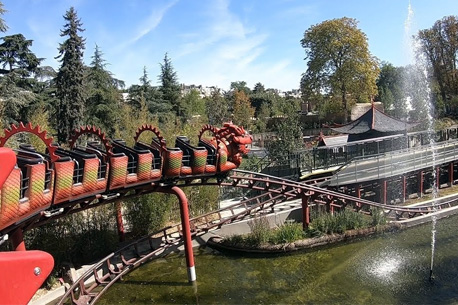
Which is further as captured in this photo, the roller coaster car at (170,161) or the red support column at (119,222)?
the red support column at (119,222)

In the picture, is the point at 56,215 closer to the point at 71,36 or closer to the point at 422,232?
the point at 422,232

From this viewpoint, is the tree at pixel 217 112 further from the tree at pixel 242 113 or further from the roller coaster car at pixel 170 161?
the roller coaster car at pixel 170 161

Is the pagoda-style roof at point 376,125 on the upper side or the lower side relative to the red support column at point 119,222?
upper

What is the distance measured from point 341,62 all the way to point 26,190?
134 feet

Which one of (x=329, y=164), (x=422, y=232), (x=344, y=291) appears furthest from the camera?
(x=329, y=164)

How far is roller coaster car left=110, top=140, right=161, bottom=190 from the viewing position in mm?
10039

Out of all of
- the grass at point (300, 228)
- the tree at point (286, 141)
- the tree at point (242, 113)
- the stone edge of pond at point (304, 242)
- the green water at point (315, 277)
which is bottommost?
the green water at point (315, 277)

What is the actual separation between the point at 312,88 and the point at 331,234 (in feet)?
109

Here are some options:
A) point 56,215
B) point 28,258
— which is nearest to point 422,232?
point 56,215

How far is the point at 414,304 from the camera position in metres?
9.82

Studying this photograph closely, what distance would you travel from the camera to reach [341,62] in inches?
1702

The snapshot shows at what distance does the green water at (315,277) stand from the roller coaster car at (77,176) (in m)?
3.55

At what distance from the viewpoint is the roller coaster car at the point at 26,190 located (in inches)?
248

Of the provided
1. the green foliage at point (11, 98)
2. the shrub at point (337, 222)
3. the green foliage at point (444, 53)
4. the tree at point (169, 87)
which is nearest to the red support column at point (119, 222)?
the shrub at point (337, 222)
